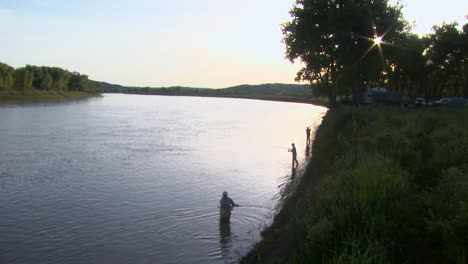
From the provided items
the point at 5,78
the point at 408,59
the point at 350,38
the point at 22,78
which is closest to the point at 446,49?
the point at 408,59

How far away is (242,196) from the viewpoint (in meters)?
22.3

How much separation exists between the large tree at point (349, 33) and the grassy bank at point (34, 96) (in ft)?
306

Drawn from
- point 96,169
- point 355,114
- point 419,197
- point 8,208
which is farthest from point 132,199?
point 355,114

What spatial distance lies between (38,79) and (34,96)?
14.0 meters

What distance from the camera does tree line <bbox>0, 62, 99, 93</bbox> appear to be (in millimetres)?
127769

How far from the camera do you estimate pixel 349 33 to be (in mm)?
48125

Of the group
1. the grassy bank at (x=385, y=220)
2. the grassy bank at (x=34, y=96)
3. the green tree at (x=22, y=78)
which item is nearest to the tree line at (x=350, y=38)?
the grassy bank at (x=385, y=220)

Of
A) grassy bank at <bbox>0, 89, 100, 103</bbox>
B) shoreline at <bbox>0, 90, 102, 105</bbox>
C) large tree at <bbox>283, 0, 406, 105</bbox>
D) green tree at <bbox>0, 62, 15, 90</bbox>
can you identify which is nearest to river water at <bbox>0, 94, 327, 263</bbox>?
large tree at <bbox>283, 0, 406, 105</bbox>

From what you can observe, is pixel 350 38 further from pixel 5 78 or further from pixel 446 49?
pixel 5 78

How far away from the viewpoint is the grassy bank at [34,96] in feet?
392

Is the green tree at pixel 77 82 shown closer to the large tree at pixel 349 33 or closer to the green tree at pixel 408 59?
the green tree at pixel 408 59

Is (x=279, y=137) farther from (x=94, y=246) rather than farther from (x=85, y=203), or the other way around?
(x=94, y=246)

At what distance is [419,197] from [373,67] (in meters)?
43.6

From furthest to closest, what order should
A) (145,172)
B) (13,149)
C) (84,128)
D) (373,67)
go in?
(84,128) → (373,67) → (13,149) → (145,172)
